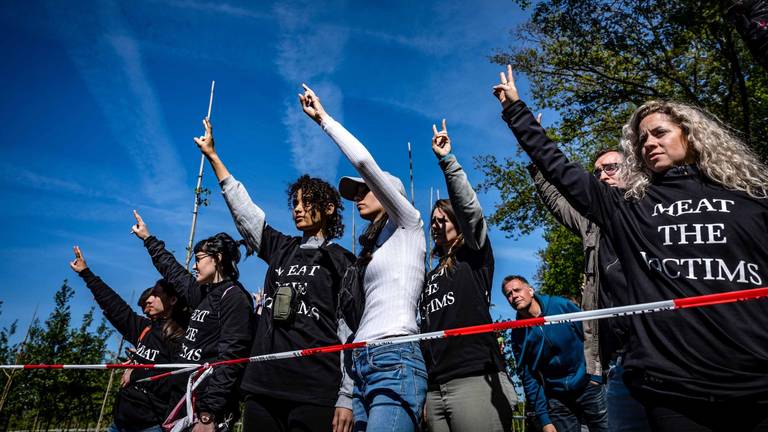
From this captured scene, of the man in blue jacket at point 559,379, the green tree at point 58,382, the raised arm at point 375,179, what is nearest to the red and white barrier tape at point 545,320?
the raised arm at point 375,179

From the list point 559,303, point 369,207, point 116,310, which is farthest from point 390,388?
point 116,310

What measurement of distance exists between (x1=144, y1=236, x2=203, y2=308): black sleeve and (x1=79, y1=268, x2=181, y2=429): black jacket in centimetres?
40

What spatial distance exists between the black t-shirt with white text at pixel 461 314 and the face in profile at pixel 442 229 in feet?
0.40

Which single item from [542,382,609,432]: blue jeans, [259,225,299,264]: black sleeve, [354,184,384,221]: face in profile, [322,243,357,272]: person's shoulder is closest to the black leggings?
[322,243,357,272]: person's shoulder

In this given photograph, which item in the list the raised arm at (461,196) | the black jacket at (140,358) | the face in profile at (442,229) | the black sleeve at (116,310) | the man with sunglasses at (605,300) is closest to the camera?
the man with sunglasses at (605,300)

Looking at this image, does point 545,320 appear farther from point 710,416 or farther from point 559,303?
point 559,303

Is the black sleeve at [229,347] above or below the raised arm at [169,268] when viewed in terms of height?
below

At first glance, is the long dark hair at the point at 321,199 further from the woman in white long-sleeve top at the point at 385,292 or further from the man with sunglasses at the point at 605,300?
the man with sunglasses at the point at 605,300

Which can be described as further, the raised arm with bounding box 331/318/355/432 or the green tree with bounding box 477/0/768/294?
the green tree with bounding box 477/0/768/294

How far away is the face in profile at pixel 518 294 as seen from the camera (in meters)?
5.14

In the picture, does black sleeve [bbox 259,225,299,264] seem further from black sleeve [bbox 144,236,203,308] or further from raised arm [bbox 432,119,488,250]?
black sleeve [bbox 144,236,203,308]

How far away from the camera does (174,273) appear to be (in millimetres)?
4809

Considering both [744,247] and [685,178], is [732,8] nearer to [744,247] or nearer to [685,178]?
[685,178]

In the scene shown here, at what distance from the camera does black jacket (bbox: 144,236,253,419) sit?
3.14 m
